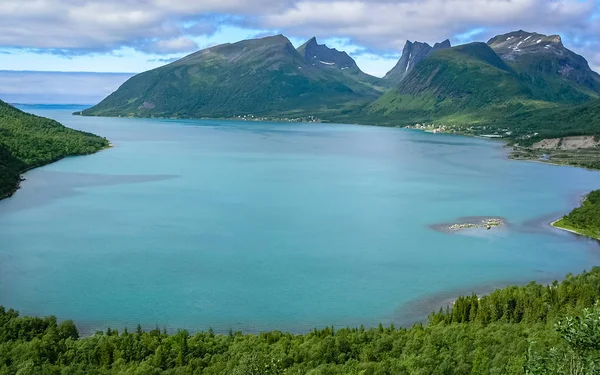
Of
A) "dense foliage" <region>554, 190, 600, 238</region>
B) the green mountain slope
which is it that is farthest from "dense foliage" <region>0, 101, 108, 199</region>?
the green mountain slope

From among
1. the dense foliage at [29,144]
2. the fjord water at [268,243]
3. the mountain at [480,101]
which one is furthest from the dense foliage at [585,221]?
the mountain at [480,101]

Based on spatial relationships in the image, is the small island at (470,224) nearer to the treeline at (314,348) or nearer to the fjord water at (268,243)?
the fjord water at (268,243)

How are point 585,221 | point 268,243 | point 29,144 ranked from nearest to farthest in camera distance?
point 268,243, point 585,221, point 29,144

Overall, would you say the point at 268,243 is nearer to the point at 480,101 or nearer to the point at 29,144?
the point at 29,144

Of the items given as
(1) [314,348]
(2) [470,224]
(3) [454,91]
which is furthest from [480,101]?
(1) [314,348]

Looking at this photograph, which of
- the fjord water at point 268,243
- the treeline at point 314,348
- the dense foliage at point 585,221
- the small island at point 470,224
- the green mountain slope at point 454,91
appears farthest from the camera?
the green mountain slope at point 454,91

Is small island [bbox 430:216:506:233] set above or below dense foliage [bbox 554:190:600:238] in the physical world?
below

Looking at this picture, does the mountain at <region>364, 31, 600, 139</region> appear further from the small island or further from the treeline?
the treeline
